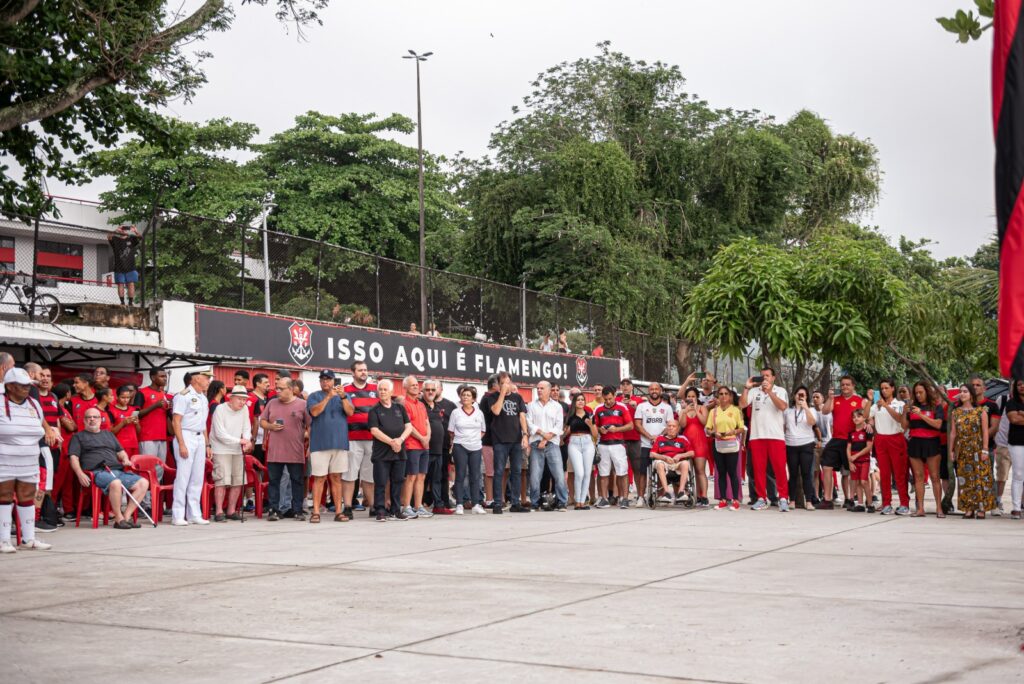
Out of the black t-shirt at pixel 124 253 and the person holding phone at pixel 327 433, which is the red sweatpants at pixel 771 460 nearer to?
the person holding phone at pixel 327 433

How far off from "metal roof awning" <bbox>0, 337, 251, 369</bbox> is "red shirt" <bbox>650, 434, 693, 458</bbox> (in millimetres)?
7093

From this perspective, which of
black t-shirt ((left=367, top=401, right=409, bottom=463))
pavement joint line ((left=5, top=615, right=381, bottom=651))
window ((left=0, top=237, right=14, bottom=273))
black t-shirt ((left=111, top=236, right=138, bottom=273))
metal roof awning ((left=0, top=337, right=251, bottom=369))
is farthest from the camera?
black t-shirt ((left=111, top=236, right=138, bottom=273))

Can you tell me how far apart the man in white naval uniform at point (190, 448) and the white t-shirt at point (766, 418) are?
24.9 feet

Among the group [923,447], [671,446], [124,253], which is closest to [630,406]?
[671,446]

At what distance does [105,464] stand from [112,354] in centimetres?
506

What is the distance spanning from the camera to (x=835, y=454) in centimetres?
1603

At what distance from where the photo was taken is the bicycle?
17250 mm

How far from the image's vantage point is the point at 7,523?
33.0ft

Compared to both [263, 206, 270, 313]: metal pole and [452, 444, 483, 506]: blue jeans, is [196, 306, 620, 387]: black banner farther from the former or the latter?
[452, 444, 483, 506]: blue jeans

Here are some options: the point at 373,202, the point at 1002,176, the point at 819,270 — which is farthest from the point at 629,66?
the point at 1002,176

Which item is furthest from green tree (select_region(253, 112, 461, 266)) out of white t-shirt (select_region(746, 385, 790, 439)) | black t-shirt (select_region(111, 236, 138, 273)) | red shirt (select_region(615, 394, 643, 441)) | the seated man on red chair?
the seated man on red chair

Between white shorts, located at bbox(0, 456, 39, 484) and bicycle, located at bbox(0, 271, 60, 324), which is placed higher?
bicycle, located at bbox(0, 271, 60, 324)

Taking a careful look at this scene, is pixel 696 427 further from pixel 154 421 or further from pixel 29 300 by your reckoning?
pixel 29 300

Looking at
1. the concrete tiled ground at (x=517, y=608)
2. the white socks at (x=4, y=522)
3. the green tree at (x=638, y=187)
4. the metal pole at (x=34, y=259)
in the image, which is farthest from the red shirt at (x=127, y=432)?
the green tree at (x=638, y=187)
